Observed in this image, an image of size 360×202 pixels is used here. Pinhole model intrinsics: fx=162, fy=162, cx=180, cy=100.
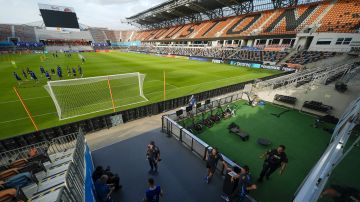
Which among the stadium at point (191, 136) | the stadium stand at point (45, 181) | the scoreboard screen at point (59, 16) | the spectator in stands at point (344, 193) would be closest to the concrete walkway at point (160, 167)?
the stadium at point (191, 136)

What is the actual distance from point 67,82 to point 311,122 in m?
18.3

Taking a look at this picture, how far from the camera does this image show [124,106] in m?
14.9

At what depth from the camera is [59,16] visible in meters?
76.4

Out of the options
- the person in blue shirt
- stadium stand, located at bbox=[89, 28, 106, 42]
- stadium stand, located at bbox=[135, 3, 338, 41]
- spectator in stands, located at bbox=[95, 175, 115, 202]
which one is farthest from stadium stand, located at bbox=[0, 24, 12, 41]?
the person in blue shirt

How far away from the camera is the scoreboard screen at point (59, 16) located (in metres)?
73.3

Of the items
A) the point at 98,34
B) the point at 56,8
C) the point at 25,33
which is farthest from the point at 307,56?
the point at 98,34

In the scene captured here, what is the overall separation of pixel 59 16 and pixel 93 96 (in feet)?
281

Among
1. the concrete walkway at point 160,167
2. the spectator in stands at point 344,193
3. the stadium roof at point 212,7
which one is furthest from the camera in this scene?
the stadium roof at point 212,7

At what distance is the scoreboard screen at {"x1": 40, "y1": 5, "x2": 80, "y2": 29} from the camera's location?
73.3 meters

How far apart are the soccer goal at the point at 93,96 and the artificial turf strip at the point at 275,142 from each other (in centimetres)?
901

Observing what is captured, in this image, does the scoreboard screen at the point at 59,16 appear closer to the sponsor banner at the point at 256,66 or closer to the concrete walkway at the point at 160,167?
the sponsor banner at the point at 256,66

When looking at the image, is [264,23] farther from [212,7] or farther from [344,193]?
[344,193]

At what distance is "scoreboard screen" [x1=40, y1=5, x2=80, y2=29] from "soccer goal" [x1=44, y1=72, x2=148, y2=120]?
7938 centimetres

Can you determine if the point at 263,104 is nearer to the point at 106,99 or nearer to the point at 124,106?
the point at 124,106
